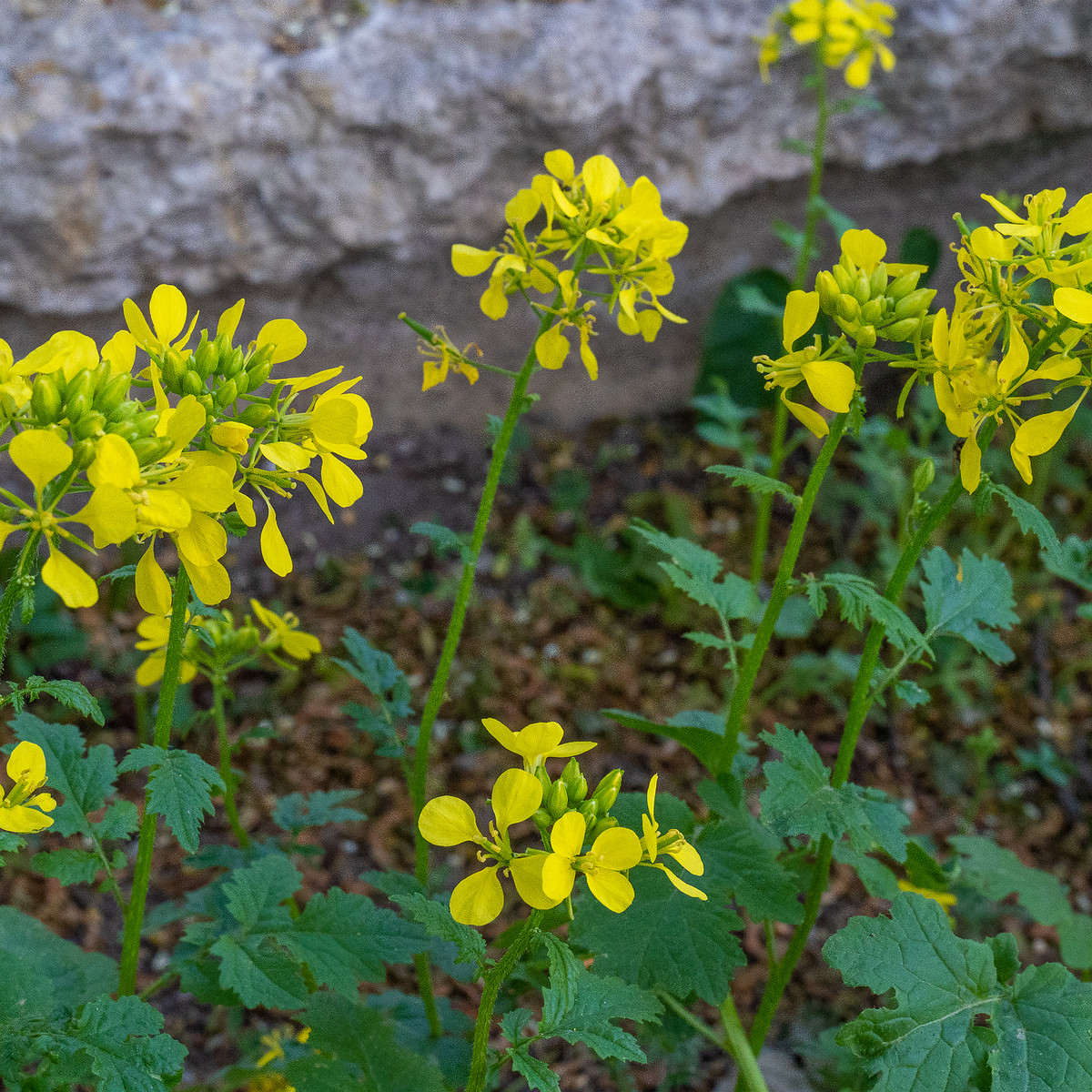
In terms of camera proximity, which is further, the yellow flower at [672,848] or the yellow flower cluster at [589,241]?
the yellow flower cluster at [589,241]

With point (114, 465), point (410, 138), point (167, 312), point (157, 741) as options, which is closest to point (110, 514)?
point (114, 465)

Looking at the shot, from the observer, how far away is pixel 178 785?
124cm

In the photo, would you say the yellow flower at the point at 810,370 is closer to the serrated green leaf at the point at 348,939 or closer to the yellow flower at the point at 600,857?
the yellow flower at the point at 600,857

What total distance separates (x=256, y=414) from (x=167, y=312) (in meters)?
0.20

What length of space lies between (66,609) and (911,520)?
2572 mm

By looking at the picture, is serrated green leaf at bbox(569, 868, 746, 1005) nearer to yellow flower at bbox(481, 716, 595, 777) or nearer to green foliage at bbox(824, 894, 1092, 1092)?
green foliage at bbox(824, 894, 1092, 1092)

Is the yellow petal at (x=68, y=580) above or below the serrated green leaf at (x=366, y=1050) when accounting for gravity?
above

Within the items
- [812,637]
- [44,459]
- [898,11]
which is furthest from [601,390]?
[44,459]

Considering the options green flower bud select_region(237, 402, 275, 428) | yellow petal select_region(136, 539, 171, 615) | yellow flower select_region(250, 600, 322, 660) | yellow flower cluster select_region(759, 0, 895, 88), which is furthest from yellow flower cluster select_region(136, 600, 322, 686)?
yellow flower cluster select_region(759, 0, 895, 88)

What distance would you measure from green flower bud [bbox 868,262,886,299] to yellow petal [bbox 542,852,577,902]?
780 millimetres

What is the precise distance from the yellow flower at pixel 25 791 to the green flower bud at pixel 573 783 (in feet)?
2.16

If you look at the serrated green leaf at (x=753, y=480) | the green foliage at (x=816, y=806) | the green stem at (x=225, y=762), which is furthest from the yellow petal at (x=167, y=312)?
the green foliage at (x=816, y=806)

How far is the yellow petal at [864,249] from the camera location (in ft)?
4.38

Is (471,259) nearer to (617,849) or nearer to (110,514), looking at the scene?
(110,514)
